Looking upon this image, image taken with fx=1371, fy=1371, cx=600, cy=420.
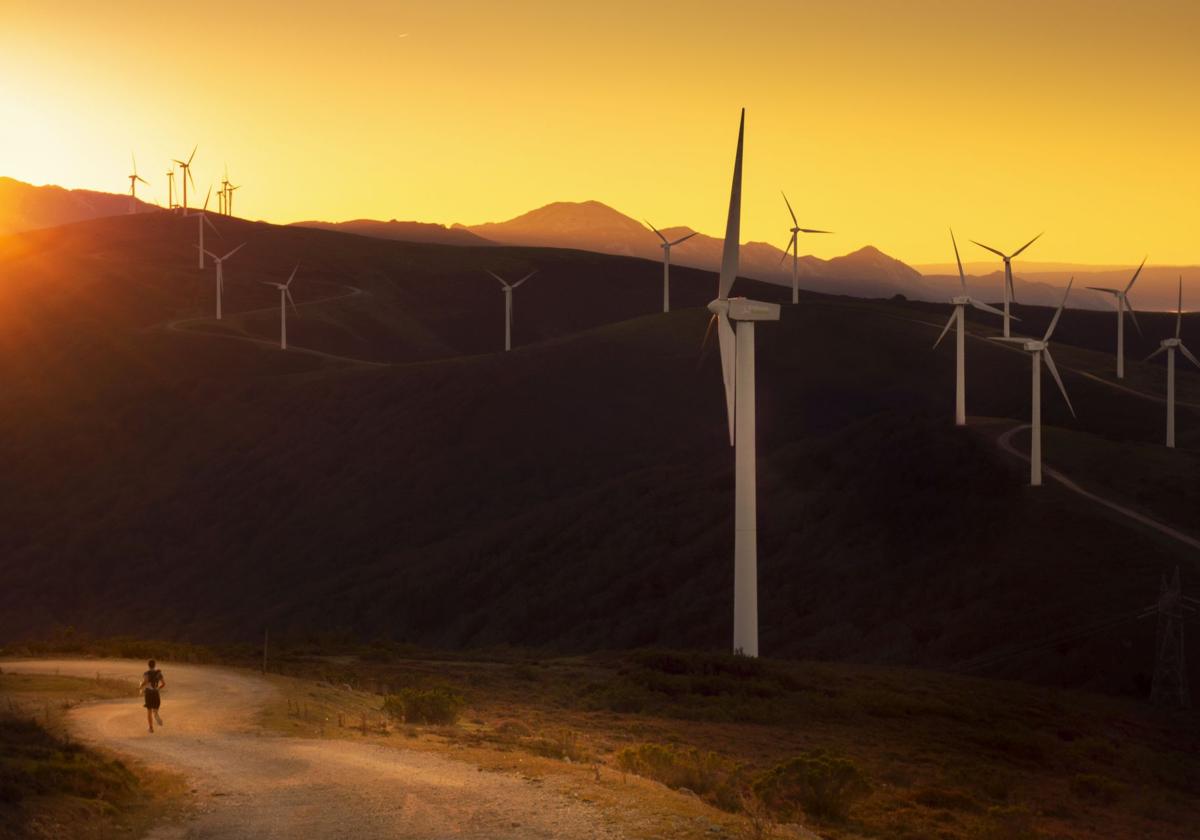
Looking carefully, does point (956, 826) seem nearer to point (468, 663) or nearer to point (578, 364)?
point (468, 663)

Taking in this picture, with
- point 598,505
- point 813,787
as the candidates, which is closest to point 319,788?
point 813,787

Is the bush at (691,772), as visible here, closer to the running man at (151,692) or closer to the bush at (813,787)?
the bush at (813,787)

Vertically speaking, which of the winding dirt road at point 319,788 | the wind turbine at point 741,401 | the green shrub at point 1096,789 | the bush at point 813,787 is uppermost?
the wind turbine at point 741,401

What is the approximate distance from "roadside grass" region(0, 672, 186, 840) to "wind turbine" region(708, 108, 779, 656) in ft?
115

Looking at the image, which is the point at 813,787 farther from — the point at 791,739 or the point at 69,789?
the point at 69,789

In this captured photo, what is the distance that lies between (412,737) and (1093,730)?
3259 cm

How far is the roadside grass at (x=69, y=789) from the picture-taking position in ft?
84.2

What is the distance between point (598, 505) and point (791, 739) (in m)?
79.1

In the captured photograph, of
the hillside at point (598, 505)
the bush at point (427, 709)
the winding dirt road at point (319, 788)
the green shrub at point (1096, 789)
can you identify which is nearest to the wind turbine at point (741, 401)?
the hillside at point (598, 505)

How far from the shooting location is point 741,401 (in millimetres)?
63656

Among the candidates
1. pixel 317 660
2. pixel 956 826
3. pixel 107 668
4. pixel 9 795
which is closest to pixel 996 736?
pixel 956 826

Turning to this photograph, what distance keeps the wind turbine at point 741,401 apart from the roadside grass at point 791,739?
9.48 ft

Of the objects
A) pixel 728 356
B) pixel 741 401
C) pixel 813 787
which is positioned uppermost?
pixel 728 356

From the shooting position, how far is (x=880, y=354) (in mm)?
182000
